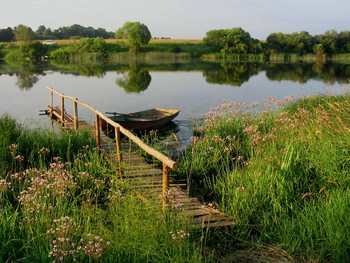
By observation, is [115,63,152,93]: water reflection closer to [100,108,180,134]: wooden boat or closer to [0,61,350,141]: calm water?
[0,61,350,141]: calm water

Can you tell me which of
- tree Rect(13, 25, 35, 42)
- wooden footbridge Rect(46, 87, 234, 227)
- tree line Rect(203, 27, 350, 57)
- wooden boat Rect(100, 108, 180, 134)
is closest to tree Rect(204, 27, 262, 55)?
tree line Rect(203, 27, 350, 57)

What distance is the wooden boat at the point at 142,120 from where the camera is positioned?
14562 mm

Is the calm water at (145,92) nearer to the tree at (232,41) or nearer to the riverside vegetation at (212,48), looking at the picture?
the riverside vegetation at (212,48)

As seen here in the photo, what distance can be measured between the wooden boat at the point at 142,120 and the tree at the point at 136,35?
249 ft

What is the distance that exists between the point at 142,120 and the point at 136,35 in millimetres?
80485

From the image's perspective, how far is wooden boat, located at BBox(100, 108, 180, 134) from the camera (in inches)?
573

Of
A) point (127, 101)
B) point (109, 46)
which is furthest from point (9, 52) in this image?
point (127, 101)

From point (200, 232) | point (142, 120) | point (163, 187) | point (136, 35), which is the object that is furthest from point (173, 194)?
point (136, 35)

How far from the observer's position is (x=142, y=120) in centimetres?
1521

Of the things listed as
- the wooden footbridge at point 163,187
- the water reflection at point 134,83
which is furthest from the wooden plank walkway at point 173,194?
the water reflection at point 134,83

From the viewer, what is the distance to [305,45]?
86.9 meters

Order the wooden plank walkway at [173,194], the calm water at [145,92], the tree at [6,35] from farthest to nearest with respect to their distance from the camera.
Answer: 1. the tree at [6,35]
2. the calm water at [145,92]
3. the wooden plank walkway at [173,194]

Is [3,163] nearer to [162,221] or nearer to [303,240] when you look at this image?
[162,221]

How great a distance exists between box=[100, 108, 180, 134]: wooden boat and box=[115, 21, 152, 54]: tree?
249ft
